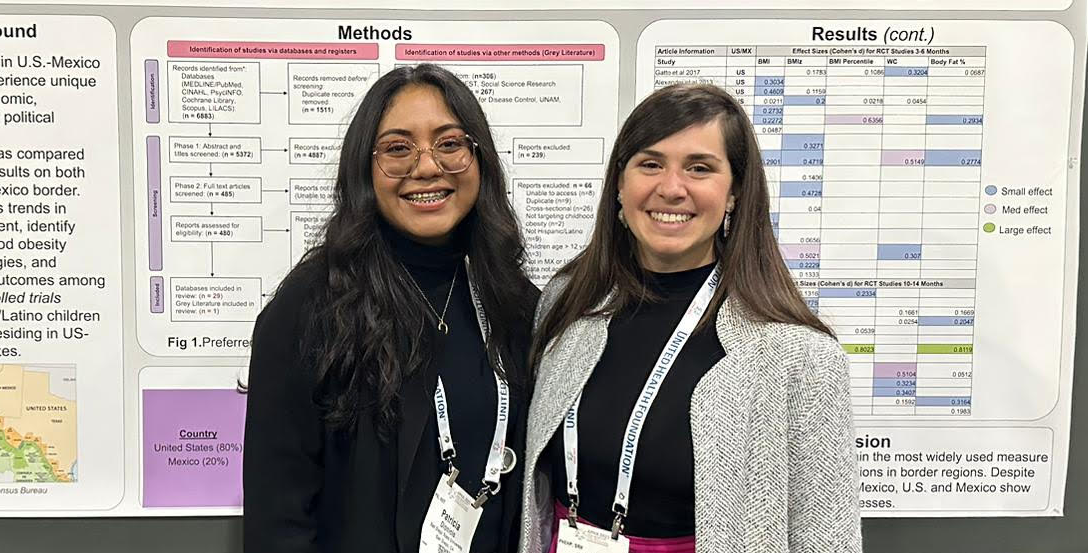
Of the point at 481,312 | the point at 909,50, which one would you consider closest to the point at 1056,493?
the point at 909,50

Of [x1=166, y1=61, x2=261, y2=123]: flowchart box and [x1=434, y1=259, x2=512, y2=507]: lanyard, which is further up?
[x1=166, y1=61, x2=261, y2=123]: flowchart box

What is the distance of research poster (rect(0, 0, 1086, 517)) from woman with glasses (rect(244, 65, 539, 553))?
1.46 feet

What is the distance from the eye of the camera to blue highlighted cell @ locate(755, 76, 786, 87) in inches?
63.9

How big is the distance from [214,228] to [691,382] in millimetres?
1087

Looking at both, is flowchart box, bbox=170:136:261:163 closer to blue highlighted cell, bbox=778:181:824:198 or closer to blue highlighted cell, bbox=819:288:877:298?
blue highlighted cell, bbox=778:181:824:198

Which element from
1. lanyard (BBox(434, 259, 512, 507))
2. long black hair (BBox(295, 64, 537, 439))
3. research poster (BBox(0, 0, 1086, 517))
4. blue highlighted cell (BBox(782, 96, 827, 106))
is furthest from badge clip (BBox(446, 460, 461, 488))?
blue highlighted cell (BBox(782, 96, 827, 106))

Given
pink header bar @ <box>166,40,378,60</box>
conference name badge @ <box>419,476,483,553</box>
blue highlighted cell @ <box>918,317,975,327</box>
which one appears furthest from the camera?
blue highlighted cell @ <box>918,317,975,327</box>

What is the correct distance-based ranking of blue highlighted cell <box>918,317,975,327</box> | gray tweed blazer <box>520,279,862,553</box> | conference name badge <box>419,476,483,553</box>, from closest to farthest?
gray tweed blazer <box>520,279,862,553</box> → conference name badge <box>419,476,483,553</box> → blue highlighted cell <box>918,317,975,327</box>

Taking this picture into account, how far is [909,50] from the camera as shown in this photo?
5.33 ft

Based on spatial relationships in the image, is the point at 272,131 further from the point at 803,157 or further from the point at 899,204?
the point at 899,204

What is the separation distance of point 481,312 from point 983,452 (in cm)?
124

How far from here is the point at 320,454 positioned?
1162 millimetres

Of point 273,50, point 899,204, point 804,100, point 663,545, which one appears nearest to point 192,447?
point 273,50

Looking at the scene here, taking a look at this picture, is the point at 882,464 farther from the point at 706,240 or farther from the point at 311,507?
the point at 311,507
